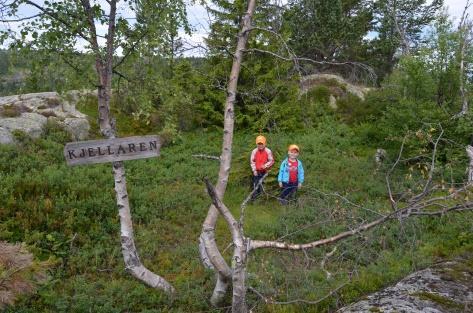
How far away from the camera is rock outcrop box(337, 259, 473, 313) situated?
3.46 metres

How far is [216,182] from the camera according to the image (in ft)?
35.2

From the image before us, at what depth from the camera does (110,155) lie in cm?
595

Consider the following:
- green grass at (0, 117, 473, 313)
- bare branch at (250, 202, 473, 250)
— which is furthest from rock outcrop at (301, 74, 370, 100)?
bare branch at (250, 202, 473, 250)

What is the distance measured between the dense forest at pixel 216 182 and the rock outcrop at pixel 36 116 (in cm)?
33

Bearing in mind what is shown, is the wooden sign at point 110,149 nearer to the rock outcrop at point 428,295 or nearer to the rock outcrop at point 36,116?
the rock outcrop at point 428,295

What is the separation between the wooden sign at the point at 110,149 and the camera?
5.74 m

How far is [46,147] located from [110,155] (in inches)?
304

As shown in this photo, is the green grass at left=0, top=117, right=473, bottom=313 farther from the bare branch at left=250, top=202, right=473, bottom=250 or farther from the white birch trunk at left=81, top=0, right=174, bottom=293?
the bare branch at left=250, top=202, right=473, bottom=250

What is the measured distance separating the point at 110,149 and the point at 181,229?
3.77 m

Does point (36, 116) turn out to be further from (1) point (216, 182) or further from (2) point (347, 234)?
(2) point (347, 234)

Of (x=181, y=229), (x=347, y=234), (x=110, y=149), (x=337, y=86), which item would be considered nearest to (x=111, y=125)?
(x=110, y=149)

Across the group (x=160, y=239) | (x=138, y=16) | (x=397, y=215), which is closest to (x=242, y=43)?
(x=138, y=16)

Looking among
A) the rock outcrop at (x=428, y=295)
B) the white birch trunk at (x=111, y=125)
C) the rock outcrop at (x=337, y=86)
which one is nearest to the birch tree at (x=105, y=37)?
the white birch trunk at (x=111, y=125)

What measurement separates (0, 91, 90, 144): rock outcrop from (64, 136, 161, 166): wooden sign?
26.5 feet
